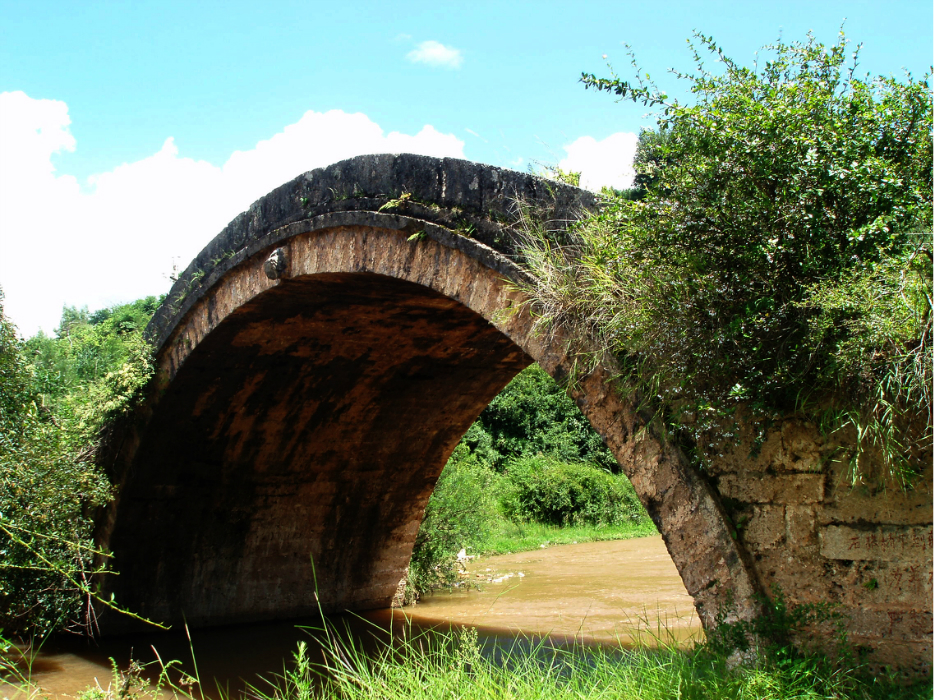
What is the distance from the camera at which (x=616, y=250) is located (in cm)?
373

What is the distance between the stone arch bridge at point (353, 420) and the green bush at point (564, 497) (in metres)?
8.37

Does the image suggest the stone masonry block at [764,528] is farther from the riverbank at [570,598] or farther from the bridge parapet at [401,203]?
the riverbank at [570,598]

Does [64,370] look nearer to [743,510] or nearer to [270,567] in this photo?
[270,567]

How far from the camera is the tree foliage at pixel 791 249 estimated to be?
2.84 m

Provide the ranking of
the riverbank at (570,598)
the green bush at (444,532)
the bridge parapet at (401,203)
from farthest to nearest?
the green bush at (444,532), the riverbank at (570,598), the bridge parapet at (401,203)

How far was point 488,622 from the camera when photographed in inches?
358

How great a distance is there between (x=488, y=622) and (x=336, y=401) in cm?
302

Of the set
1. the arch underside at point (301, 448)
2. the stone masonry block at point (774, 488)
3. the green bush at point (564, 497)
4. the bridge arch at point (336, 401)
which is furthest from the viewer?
the green bush at point (564, 497)

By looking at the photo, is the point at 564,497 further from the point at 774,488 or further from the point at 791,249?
the point at 791,249

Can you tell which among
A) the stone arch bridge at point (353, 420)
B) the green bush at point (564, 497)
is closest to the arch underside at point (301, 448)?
the stone arch bridge at point (353, 420)

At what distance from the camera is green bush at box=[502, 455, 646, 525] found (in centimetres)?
1858

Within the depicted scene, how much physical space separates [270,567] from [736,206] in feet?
25.8

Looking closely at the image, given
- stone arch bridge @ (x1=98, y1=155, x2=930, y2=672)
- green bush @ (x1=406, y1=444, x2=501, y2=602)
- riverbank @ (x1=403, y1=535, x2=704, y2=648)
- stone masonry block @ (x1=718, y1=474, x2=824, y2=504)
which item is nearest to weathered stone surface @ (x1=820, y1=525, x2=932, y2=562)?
stone arch bridge @ (x1=98, y1=155, x2=930, y2=672)

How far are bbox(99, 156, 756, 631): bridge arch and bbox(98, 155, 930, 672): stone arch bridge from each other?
0.06 ft
